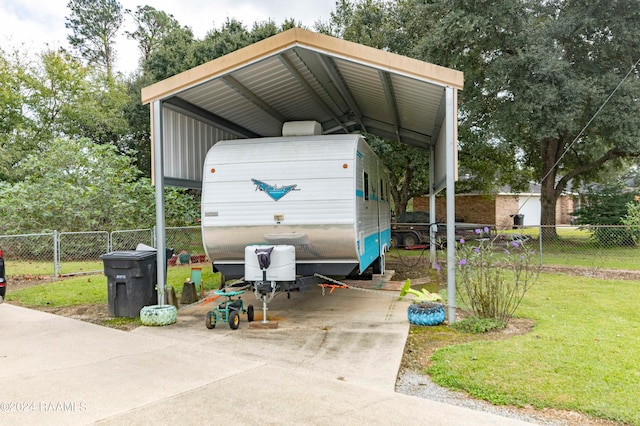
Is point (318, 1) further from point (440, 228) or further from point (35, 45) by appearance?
point (35, 45)

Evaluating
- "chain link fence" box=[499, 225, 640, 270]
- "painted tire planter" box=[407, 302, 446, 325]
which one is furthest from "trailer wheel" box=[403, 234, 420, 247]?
"painted tire planter" box=[407, 302, 446, 325]

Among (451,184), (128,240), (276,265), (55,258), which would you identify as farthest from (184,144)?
(128,240)

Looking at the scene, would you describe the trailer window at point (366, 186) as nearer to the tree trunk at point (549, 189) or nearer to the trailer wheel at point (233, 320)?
the trailer wheel at point (233, 320)

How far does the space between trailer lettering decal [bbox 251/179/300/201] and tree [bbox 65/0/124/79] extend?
1307 inches

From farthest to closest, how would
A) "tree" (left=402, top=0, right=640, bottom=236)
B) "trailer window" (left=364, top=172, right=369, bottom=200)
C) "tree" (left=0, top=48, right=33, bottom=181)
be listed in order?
"tree" (left=0, top=48, right=33, bottom=181) < "tree" (left=402, top=0, right=640, bottom=236) < "trailer window" (left=364, top=172, right=369, bottom=200)

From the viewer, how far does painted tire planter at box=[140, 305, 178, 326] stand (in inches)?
271

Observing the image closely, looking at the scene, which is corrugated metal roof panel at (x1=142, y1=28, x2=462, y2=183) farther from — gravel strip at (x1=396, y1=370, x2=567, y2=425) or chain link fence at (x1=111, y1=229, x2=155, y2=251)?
chain link fence at (x1=111, y1=229, x2=155, y2=251)

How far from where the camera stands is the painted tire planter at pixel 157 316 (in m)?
6.89

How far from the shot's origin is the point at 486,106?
17.1m

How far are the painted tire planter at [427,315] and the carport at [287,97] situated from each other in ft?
0.58

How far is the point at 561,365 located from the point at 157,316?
514cm

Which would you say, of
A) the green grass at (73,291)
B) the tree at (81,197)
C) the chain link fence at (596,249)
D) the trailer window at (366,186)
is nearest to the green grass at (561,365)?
the trailer window at (366,186)

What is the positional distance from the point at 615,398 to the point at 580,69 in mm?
14555

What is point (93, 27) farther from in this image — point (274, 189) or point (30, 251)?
point (274, 189)
